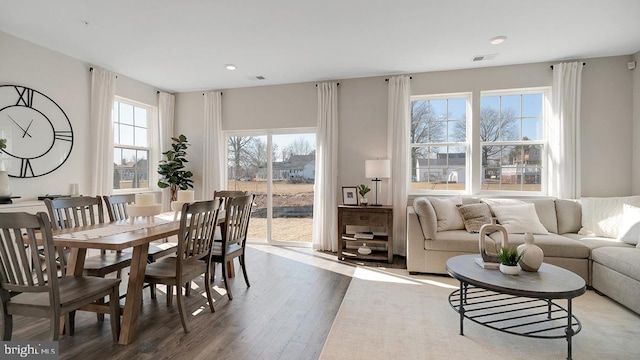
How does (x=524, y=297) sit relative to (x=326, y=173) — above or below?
below

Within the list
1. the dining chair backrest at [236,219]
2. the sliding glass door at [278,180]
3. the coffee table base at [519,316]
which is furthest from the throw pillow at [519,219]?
the dining chair backrest at [236,219]

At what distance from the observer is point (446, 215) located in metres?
3.75

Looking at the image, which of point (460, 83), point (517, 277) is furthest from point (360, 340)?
point (460, 83)

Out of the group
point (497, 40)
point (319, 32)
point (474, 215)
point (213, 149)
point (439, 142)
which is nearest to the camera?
point (319, 32)

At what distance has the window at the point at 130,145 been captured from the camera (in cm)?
470

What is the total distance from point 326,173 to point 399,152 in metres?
1.15

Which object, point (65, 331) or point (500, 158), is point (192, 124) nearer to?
point (65, 331)

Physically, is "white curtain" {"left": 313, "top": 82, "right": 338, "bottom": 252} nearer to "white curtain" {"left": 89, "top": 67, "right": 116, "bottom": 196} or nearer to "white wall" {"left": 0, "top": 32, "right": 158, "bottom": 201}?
"white curtain" {"left": 89, "top": 67, "right": 116, "bottom": 196}

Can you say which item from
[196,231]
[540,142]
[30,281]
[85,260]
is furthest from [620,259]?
[85,260]

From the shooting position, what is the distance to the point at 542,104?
167 inches

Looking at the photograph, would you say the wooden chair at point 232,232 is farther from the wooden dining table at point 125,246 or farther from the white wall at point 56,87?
the white wall at point 56,87

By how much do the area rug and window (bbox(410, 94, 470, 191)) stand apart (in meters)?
1.95

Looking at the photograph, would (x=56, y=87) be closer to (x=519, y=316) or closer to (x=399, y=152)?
(x=399, y=152)

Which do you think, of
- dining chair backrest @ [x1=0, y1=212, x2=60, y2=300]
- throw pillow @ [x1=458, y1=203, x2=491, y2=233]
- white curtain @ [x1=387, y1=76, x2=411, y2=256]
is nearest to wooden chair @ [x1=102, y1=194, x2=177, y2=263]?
dining chair backrest @ [x1=0, y1=212, x2=60, y2=300]
